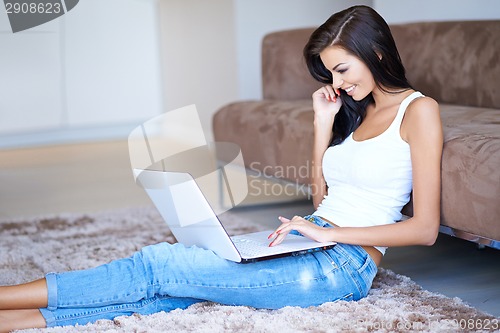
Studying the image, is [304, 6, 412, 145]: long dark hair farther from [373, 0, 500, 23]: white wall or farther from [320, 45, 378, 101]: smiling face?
[373, 0, 500, 23]: white wall

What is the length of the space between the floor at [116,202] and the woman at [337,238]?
401 mm

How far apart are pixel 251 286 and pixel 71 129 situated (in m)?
5.02

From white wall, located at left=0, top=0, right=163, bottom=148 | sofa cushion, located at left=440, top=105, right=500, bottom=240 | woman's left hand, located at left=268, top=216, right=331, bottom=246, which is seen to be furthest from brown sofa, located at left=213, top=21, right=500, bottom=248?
white wall, located at left=0, top=0, right=163, bottom=148

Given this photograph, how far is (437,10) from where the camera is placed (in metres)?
3.76

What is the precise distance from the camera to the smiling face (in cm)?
197

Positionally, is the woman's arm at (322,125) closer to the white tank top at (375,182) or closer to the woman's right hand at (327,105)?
the woman's right hand at (327,105)

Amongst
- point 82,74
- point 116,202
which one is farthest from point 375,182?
point 82,74

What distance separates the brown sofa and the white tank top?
0.16 metres

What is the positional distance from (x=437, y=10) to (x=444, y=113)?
4.40 ft

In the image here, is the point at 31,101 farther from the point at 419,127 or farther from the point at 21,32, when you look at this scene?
the point at 419,127

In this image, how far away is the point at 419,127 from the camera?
6.22 ft

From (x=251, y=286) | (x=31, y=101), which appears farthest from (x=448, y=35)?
(x=31, y=101)

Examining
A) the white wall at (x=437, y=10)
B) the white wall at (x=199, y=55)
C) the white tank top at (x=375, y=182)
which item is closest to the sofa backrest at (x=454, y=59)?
the white wall at (x=437, y=10)

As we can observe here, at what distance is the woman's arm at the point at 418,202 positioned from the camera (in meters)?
1.89
